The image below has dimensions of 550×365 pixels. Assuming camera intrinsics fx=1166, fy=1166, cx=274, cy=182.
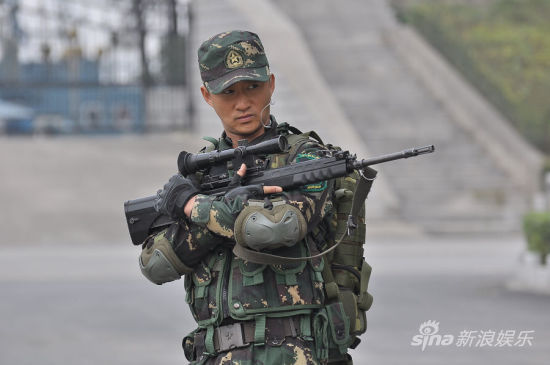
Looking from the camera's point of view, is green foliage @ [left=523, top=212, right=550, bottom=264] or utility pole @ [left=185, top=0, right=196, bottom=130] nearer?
green foliage @ [left=523, top=212, right=550, bottom=264]

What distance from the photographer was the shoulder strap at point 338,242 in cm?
366

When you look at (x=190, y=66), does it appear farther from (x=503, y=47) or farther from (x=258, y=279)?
(x=258, y=279)

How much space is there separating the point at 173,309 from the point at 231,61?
7.60 meters

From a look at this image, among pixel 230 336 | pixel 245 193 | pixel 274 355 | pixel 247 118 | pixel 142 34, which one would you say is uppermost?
pixel 142 34

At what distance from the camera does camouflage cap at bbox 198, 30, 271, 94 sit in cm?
380

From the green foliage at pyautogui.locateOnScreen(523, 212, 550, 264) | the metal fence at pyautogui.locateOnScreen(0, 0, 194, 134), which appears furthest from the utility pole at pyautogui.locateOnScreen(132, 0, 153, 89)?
the green foliage at pyautogui.locateOnScreen(523, 212, 550, 264)

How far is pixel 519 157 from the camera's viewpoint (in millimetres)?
22125

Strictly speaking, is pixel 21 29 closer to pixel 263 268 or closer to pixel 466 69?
pixel 466 69

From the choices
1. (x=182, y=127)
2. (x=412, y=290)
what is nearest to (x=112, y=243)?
(x=182, y=127)

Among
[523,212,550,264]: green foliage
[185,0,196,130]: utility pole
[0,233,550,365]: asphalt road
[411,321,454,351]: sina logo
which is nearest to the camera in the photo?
[0,233,550,365]: asphalt road

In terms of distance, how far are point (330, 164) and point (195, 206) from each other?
1.48 ft

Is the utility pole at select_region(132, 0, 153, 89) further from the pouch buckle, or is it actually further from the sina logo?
the pouch buckle

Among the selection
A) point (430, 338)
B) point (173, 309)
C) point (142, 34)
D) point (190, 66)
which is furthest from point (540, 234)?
point (142, 34)

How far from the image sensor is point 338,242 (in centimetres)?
385
